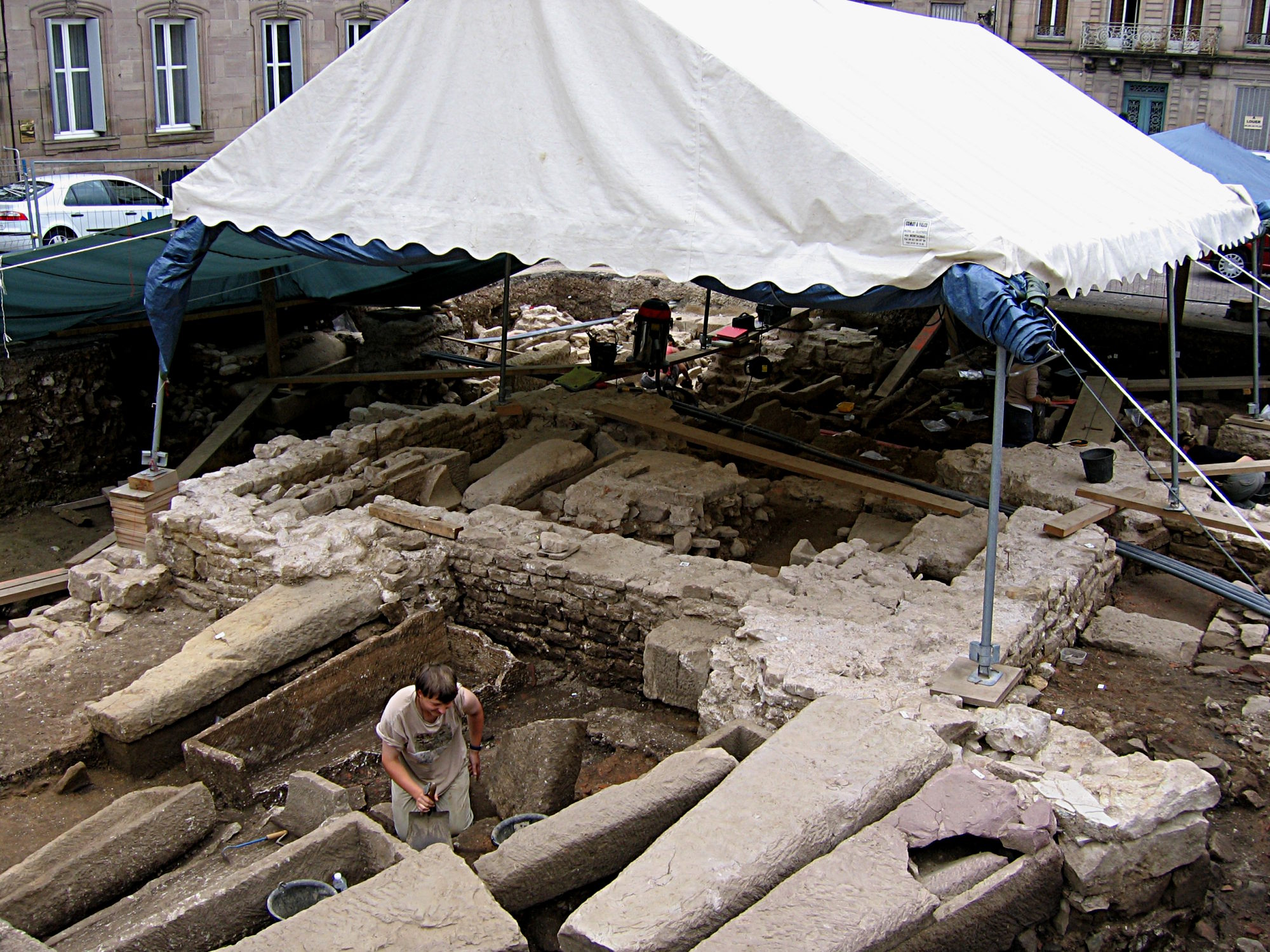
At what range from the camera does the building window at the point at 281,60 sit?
20.2 m

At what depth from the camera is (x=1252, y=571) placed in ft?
23.2

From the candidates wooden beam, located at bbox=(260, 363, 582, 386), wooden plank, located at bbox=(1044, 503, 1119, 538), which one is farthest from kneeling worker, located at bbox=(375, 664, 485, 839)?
wooden beam, located at bbox=(260, 363, 582, 386)

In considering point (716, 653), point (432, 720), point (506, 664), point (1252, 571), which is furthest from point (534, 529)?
point (1252, 571)

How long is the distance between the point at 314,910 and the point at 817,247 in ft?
12.5

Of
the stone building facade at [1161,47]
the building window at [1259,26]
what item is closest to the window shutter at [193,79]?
the stone building facade at [1161,47]

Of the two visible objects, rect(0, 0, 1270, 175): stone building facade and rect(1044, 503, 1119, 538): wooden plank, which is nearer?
rect(1044, 503, 1119, 538): wooden plank

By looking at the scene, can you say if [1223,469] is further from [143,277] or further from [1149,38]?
[1149,38]

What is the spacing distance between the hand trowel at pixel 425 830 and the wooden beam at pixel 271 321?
750cm

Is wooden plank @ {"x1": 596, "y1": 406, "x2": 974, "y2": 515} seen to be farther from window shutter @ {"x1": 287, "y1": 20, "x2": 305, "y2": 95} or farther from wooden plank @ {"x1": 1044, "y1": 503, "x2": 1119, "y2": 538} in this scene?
window shutter @ {"x1": 287, "y1": 20, "x2": 305, "y2": 95}

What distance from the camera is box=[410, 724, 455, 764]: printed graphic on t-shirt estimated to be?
178 inches

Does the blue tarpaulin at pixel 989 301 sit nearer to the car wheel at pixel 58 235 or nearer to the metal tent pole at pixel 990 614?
the metal tent pole at pixel 990 614

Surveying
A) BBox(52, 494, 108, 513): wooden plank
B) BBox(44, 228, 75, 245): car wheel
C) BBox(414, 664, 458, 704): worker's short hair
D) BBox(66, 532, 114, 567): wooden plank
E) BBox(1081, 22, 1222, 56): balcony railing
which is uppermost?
BBox(1081, 22, 1222, 56): balcony railing

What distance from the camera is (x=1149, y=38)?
25375 millimetres

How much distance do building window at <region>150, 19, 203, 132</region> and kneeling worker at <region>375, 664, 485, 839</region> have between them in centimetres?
1843
